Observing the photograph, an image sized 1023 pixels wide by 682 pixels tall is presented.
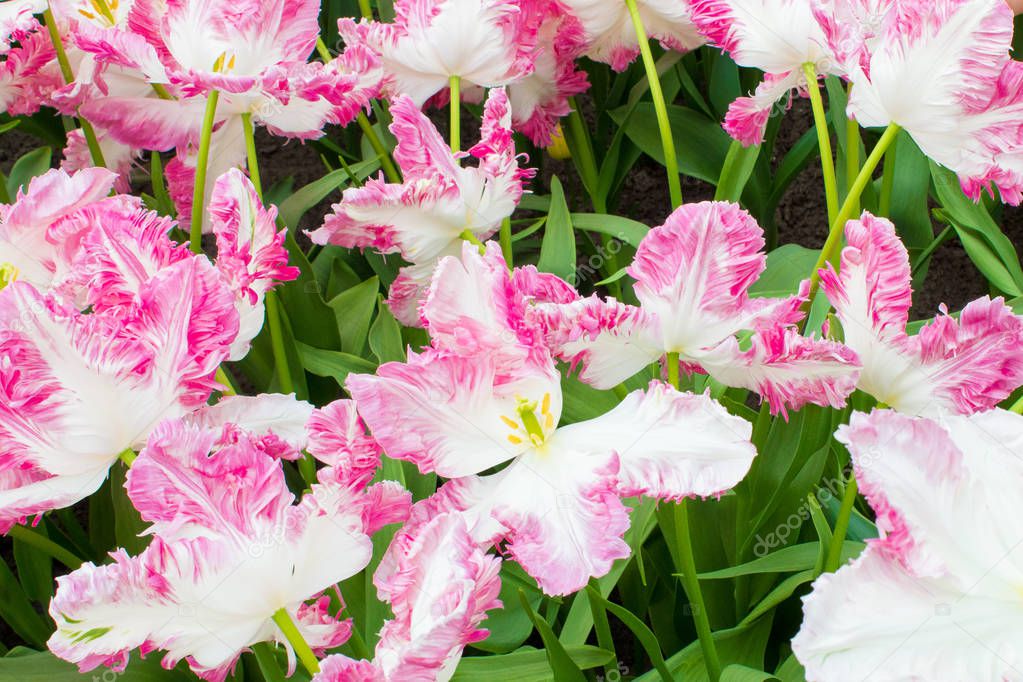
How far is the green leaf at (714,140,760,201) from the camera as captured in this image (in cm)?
93

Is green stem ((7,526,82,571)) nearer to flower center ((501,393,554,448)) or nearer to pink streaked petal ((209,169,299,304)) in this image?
pink streaked petal ((209,169,299,304))

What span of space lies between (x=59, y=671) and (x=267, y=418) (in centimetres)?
24

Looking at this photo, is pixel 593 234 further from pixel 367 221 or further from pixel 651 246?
pixel 651 246

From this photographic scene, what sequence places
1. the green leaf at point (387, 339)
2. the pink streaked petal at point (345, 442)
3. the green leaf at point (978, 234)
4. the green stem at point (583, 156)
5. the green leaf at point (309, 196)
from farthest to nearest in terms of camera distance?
1. the green stem at point (583, 156)
2. the green leaf at point (309, 196)
3. the green leaf at point (978, 234)
4. the green leaf at point (387, 339)
5. the pink streaked petal at point (345, 442)

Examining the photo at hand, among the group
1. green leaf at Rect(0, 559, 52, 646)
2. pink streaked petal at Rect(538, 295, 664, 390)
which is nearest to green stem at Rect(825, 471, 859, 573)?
pink streaked petal at Rect(538, 295, 664, 390)

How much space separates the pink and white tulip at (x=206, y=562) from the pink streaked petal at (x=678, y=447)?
0.39 feet

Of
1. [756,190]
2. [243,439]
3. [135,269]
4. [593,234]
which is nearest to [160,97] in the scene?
[135,269]

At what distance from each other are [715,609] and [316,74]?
17.3 inches

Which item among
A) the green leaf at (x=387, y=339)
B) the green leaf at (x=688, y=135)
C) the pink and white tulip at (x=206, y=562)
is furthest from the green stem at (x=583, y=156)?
the pink and white tulip at (x=206, y=562)

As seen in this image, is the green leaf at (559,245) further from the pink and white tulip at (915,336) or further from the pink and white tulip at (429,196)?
the pink and white tulip at (915,336)

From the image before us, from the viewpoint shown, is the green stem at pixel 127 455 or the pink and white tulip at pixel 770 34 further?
the pink and white tulip at pixel 770 34

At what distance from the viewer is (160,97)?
0.84 m

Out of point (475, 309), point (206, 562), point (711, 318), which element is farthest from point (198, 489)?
point (711, 318)

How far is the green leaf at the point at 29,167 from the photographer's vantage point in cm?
107
